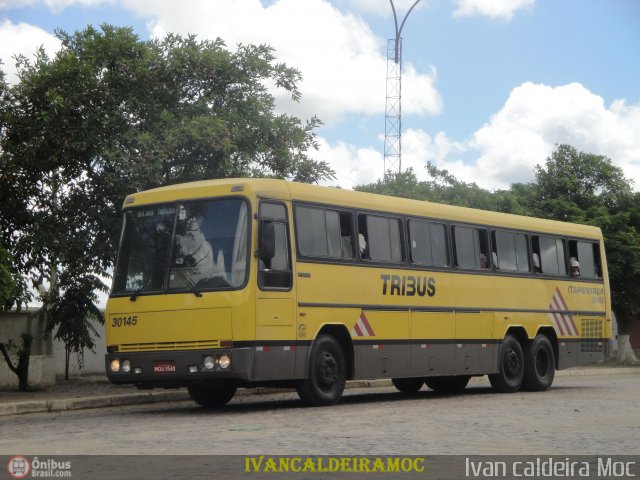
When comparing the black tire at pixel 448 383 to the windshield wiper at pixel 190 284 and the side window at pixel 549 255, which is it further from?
the windshield wiper at pixel 190 284

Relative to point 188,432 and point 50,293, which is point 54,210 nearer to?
point 50,293

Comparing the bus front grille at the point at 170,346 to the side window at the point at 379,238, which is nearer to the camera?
the bus front grille at the point at 170,346

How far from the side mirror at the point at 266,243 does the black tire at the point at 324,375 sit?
1.77 metres

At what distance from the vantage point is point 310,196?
1683 cm

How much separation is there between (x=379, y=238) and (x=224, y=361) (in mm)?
4172

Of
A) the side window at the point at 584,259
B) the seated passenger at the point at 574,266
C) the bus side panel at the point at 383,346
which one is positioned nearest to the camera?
the bus side panel at the point at 383,346

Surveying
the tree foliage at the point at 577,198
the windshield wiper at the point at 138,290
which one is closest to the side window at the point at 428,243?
the windshield wiper at the point at 138,290

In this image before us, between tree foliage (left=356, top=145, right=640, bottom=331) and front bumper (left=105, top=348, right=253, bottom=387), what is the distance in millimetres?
24434

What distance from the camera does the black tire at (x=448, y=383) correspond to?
2200 centimetres

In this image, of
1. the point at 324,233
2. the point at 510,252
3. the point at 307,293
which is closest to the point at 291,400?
the point at 307,293

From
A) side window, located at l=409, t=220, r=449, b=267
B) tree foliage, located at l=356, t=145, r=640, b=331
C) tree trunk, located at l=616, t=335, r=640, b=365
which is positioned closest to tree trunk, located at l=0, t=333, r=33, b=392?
side window, located at l=409, t=220, r=449, b=267

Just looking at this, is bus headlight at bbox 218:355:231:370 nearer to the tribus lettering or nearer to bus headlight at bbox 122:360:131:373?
bus headlight at bbox 122:360:131:373

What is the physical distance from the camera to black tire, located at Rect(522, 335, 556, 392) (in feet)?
71.2

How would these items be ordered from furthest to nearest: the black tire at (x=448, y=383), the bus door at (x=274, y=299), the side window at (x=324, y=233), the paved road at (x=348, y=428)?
the black tire at (x=448, y=383) → the side window at (x=324, y=233) → the bus door at (x=274, y=299) → the paved road at (x=348, y=428)
